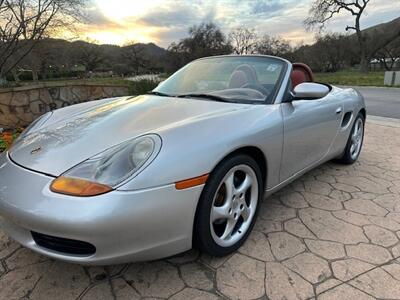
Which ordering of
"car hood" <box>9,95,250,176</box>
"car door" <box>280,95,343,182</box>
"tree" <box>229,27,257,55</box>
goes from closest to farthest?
1. "car hood" <box>9,95,250,176</box>
2. "car door" <box>280,95,343,182</box>
3. "tree" <box>229,27,257,55</box>

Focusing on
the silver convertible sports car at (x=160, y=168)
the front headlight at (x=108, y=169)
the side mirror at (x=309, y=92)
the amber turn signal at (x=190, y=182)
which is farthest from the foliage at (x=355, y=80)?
the front headlight at (x=108, y=169)

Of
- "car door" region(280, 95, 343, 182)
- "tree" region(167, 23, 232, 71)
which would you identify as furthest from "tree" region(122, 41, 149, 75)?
"car door" region(280, 95, 343, 182)

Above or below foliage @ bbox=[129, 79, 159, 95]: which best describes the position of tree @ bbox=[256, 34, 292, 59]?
above

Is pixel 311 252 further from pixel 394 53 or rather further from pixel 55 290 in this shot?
pixel 394 53

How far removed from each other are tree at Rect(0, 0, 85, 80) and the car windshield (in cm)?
837

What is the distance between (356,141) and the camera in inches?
147

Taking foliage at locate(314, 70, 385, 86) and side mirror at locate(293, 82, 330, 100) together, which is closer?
side mirror at locate(293, 82, 330, 100)

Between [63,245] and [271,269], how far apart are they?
114 centimetres

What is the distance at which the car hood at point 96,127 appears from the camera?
5.47ft

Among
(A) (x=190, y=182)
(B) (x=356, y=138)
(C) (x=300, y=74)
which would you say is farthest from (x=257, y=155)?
(B) (x=356, y=138)

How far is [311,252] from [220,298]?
2.38 ft

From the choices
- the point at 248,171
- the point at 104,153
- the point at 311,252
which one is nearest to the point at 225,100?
the point at 248,171

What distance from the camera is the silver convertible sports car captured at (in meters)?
1.44

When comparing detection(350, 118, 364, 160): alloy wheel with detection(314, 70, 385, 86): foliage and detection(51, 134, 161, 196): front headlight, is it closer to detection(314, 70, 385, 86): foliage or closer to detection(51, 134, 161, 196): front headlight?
detection(51, 134, 161, 196): front headlight
